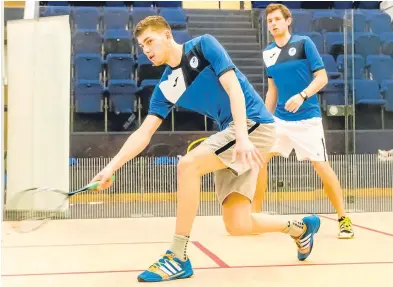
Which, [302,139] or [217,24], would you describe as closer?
[302,139]

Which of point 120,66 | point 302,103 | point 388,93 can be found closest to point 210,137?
point 302,103

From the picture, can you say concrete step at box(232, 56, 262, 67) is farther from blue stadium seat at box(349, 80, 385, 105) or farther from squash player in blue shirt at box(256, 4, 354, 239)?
squash player in blue shirt at box(256, 4, 354, 239)

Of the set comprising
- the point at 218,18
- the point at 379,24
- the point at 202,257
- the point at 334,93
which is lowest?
the point at 202,257

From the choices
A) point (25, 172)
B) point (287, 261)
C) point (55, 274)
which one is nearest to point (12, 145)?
point (25, 172)

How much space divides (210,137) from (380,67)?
295 cm

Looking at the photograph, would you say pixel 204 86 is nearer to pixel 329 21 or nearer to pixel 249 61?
pixel 249 61

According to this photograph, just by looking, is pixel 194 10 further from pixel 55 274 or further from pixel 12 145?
pixel 55 274

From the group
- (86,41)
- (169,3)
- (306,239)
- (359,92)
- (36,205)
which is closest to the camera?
(306,239)

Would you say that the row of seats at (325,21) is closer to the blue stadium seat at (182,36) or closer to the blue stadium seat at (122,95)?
the blue stadium seat at (182,36)

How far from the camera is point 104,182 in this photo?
178cm

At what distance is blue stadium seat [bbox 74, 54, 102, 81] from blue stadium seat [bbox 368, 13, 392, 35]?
196 centimetres

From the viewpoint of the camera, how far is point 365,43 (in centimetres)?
433

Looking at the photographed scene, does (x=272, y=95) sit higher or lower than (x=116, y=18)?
lower

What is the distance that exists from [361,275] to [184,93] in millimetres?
730
